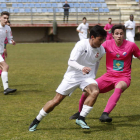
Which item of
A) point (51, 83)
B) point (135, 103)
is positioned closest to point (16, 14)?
point (51, 83)

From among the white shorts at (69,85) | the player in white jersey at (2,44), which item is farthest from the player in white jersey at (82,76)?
the player in white jersey at (2,44)

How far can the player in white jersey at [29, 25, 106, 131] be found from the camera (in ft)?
14.5

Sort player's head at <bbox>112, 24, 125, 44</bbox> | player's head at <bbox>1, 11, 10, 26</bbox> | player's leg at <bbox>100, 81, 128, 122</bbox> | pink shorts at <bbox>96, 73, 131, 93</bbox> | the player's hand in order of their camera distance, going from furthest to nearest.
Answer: player's head at <bbox>1, 11, 10, 26</bbox>
pink shorts at <bbox>96, 73, 131, 93</bbox>
player's head at <bbox>112, 24, 125, 44</bbox>
player's leg at <bbox>100, 81, 128, 122</bbox>
the player's hand

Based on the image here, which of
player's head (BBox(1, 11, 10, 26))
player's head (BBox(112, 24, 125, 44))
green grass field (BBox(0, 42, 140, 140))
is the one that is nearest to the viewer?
green grass field (BBox(0, 42, 140, 140))

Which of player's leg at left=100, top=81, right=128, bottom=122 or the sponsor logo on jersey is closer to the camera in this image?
player's leg at left=100, top=81, right=128, bottom=122

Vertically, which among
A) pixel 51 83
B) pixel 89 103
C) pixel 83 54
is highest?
pixel 83 54

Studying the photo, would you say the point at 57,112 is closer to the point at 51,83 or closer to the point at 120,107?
the point at 120,107

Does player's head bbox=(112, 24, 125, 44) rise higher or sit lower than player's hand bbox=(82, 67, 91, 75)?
higher

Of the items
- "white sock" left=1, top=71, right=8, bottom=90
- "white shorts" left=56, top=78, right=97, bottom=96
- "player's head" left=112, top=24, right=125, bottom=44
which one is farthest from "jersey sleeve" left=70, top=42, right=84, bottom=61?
"white sock" left=1, top=71, right=8, bottom=90

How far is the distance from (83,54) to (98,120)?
4.04ft

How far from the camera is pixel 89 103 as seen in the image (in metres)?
4.43

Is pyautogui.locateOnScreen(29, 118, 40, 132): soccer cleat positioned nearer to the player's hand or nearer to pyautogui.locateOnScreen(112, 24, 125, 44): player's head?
the player's hand

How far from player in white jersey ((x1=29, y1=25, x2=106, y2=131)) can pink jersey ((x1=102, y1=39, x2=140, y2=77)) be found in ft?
2.36

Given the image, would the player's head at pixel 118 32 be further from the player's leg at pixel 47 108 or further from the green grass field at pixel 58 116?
the player's leg at pixel 47 108
